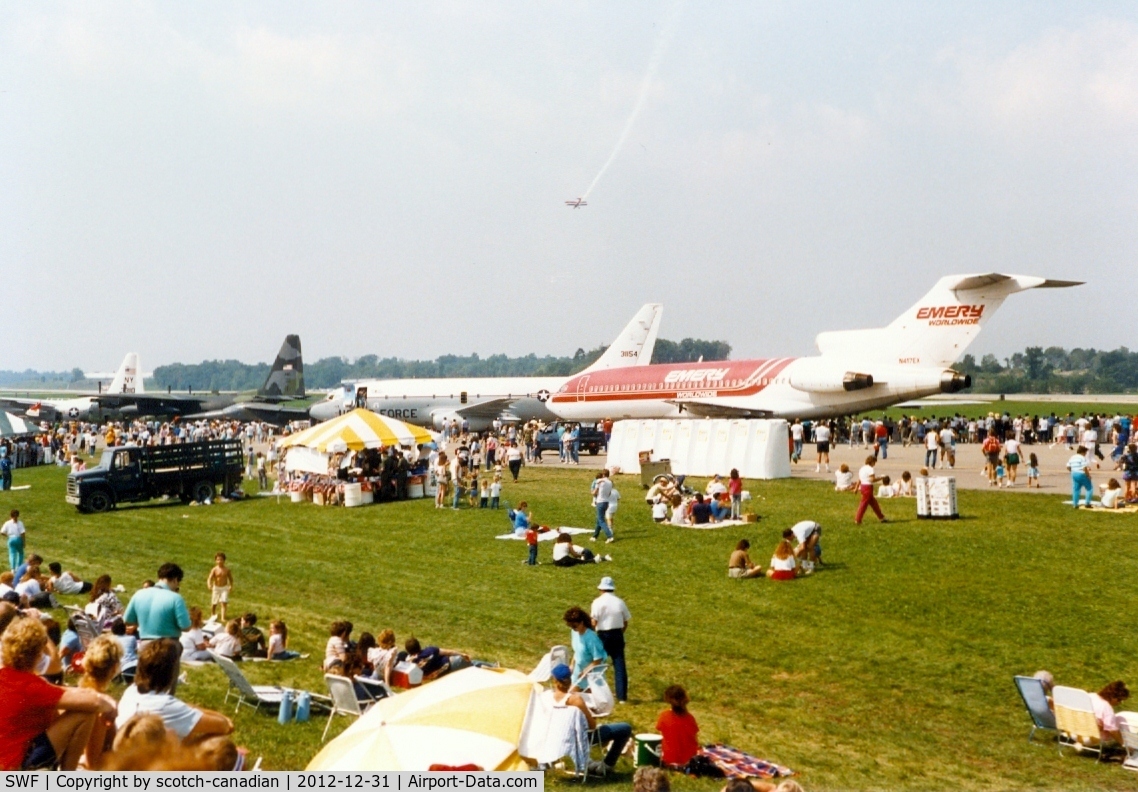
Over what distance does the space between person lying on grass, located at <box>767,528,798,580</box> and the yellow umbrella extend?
434 inches

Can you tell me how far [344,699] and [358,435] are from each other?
19.0 meters

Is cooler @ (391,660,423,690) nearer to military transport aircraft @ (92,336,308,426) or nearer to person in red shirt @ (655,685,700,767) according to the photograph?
person in red shirt @ (655,685,700,767)

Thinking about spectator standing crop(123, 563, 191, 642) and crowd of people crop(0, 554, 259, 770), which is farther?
spectator standing crop(123, 563, 191, 642)

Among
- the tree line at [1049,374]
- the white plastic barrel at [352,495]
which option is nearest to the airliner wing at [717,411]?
the white plastic barrel at [352,495]

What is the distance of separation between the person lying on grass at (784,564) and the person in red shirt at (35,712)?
14127 millimetres

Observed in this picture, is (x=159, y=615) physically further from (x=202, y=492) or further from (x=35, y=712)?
(x=202, y=492)

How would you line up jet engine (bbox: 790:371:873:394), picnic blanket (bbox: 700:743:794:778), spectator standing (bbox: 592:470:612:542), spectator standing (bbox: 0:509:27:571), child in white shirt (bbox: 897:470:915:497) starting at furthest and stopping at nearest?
jet engine (bbox: 790:371:873:394)
child in white shirt (bbox: 897:470:915:497)
spectator standing (bbox: 592:470:612:542)
spectator standing (bbox: 0:509:27:571)
picnic blanket (bbox: 700:743:794:778)

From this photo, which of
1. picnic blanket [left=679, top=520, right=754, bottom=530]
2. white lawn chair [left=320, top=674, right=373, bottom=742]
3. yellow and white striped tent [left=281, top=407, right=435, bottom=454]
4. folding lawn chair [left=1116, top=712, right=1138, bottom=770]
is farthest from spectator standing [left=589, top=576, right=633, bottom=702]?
yellow and white striped tent [left=281, top=407, right=435, bottom=454]

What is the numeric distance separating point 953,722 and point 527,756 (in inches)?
211

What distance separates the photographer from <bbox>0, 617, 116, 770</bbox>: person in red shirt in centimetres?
641

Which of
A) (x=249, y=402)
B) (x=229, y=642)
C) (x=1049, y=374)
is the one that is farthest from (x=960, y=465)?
(x=1049, y=374)

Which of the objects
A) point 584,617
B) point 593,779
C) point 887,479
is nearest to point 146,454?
point 887,479

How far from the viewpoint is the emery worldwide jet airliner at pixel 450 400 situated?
5891 centimetres

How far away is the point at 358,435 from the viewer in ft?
96.8
